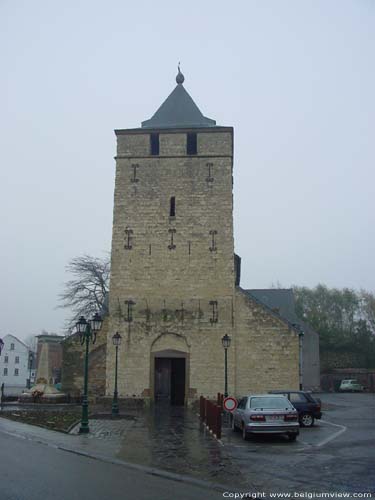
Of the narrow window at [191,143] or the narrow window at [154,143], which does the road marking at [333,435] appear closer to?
the narrow window at [191,143]

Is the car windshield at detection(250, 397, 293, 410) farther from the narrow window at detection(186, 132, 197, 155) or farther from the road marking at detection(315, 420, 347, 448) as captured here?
the narrow window at detection(186, 132, 197, 155)

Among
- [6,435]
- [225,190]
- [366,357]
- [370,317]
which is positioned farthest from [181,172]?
[370,317]

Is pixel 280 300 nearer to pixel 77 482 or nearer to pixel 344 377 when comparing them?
pixel 344 377

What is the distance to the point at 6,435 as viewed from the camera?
1438 cm

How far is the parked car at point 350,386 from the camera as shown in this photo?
5375 cm

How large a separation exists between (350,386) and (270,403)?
42657 millimetres

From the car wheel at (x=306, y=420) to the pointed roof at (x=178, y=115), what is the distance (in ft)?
51.5

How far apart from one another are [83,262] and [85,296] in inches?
113

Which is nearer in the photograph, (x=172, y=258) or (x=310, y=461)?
(x=310, y=461)

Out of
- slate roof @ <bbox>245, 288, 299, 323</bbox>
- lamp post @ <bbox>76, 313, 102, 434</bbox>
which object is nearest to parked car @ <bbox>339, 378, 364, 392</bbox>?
slate roof @ <bbox>245, 288, 299, 323</bbox>

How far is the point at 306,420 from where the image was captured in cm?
1859

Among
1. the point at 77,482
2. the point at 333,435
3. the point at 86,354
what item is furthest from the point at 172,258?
the point at 77,482

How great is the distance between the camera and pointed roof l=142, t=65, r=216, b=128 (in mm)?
29281

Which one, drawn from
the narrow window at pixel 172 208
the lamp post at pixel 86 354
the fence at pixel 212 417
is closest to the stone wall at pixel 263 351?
the narrow window at pixel 172 208
